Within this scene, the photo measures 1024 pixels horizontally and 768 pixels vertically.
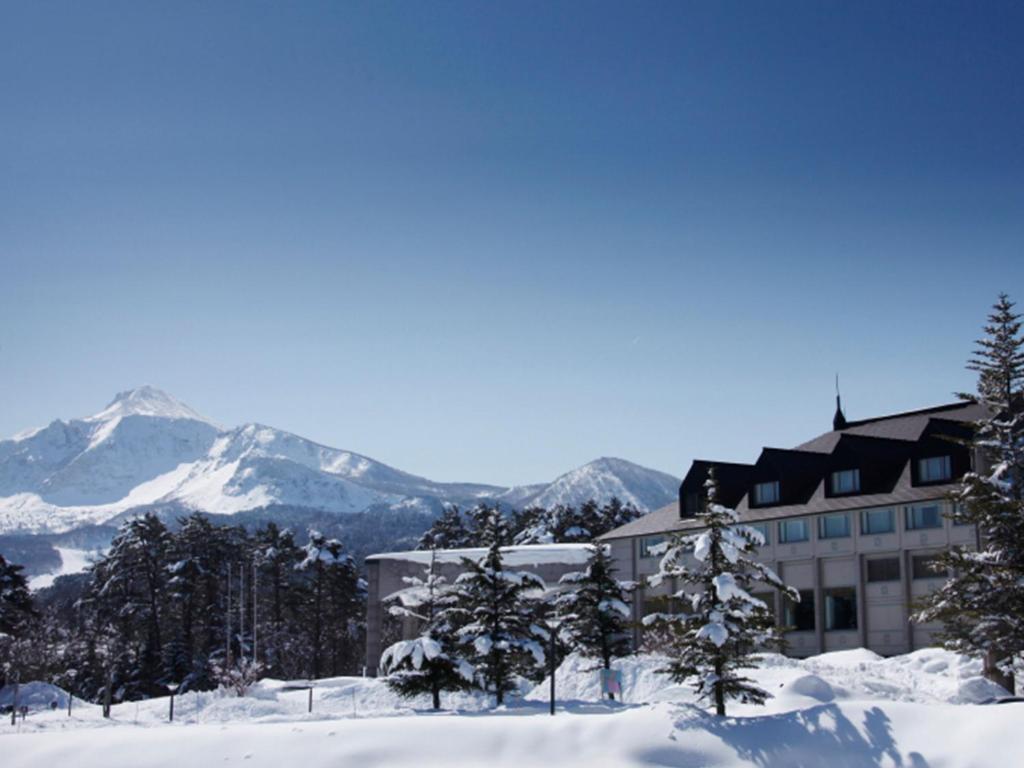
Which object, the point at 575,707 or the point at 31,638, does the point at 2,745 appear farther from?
the point at 31,638

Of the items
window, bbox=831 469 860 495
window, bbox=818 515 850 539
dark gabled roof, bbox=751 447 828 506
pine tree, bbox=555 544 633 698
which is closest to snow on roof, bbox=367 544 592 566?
dark gabled roof, bbox=751 447 828 506

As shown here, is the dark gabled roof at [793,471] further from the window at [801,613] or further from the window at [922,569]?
the window at [922,569]

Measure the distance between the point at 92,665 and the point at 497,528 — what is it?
50.0 m

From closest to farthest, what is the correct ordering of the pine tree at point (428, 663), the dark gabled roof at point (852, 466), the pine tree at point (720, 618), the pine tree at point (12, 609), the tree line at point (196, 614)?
1. the pine tree at point (720, 618)
2. the pine tree at point (428, 663)
3. the dark gabled roof at point (852, 466)
4. the pine tree at point (12, 609)
5. the tree line at point (196, 614)

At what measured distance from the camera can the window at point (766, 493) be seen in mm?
56816

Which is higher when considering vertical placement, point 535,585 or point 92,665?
point 535,585

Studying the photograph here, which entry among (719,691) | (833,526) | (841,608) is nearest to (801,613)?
(841,608)

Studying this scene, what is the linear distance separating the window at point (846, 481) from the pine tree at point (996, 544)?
18.1 meters

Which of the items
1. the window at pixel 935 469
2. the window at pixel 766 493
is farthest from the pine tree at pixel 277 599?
the window at pixel 935 469

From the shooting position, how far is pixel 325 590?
86.5 m

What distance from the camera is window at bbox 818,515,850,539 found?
53.0 meters

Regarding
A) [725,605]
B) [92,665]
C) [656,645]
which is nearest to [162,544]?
[92,665]

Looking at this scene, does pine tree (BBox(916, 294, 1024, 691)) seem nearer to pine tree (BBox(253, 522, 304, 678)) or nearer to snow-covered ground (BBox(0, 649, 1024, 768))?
snow-covered ground (BBox(0, 649, 1024, 768))

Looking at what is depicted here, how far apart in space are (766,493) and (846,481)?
4787mm
